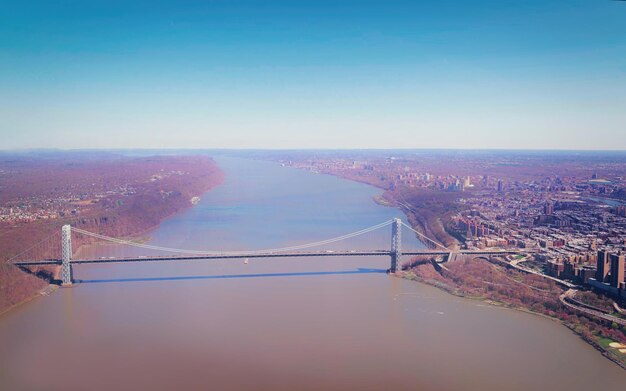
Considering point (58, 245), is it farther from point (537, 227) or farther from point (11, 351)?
point (537, 227)

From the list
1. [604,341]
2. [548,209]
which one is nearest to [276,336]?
[604,341]

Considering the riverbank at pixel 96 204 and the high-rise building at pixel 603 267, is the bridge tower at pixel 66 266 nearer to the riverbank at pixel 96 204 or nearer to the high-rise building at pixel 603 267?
the riverbank at pixel 96 204

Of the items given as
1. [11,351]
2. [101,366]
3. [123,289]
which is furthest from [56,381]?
[123,289]

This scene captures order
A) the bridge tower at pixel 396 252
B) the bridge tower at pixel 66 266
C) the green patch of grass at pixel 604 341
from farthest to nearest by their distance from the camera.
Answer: the bridge tower at pixel 396 252, the bridge tower at pixel 66 266, the green patch of grass at pixel 604 341

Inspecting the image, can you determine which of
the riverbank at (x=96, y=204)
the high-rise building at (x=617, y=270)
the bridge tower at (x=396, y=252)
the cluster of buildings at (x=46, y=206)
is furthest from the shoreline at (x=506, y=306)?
the cluster of buildings at (x=46, y=206)

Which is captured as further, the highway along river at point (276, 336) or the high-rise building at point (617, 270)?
the high-rise building at point (617, 270)
